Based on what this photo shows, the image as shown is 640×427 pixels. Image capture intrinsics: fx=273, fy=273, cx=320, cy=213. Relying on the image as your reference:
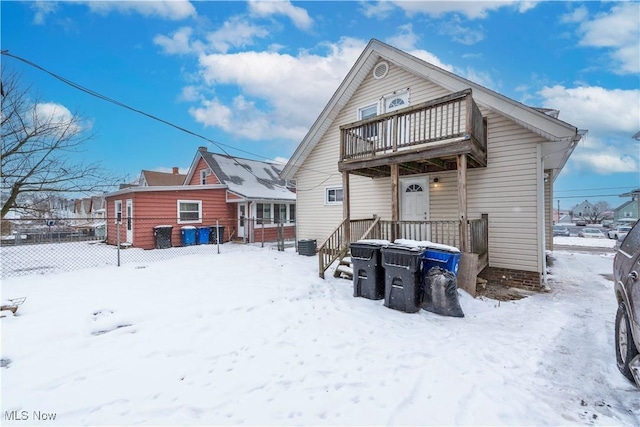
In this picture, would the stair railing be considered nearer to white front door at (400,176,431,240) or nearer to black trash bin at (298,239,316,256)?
white front door at (400,176,431,240)

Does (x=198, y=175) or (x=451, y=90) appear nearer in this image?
(x=451, y=90)

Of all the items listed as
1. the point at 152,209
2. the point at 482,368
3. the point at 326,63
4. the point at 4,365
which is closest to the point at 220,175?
the point at 152,209

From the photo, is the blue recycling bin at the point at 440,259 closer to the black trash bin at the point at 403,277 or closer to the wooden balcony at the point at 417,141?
the black trash bin at the point at 403,277

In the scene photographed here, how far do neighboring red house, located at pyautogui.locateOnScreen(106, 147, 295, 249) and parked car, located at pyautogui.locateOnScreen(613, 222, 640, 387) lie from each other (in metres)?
10.2

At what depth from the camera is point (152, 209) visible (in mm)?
13102

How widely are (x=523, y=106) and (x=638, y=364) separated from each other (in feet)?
18.7

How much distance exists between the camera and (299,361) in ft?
10.2

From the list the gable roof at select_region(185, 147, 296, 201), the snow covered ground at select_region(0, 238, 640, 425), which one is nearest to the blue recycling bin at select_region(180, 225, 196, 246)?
the gable roof at select_region(185, 147, 296, 201)

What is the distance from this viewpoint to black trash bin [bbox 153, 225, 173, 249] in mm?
12891

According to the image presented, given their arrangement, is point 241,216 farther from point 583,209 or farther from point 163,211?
point 583,209

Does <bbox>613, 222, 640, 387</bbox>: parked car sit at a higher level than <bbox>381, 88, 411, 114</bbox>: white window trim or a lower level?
lower

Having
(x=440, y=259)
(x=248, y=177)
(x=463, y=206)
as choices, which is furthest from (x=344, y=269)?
(x=248, y=177)

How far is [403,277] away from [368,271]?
78 centimetres

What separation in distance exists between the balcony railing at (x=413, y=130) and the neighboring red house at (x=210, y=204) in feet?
17.9
